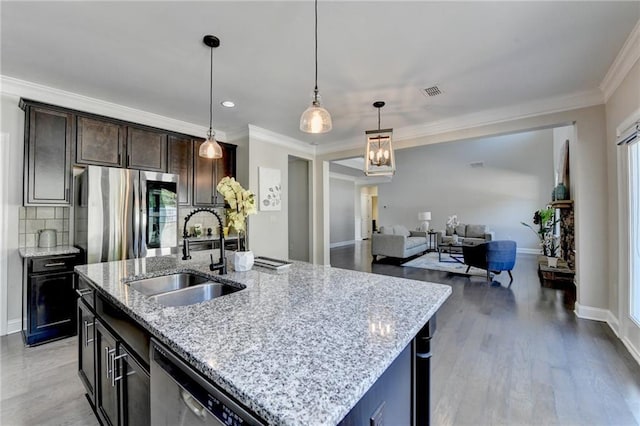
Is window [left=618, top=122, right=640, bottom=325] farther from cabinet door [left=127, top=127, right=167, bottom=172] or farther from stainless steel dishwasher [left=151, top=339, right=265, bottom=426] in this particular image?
cabinet door [left=127, top=127, right=167, bottom=172]

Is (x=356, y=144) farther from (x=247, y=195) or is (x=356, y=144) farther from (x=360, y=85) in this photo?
(x=247, y=195)

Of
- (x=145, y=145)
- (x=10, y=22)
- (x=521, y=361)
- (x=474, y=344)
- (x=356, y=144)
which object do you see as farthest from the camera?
(x=356, y=144)

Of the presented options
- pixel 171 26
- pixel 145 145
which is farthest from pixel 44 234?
pixel 171 26

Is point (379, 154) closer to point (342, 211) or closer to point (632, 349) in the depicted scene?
point (632, 349)

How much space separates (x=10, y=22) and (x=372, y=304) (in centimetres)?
330

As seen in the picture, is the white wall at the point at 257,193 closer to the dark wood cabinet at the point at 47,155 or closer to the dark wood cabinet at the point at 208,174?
the dark wood cabinet at the point at 208,174

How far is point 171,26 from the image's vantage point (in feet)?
7.10

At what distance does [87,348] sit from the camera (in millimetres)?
1812

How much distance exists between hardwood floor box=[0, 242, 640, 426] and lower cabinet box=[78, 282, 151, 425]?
15.4 inches

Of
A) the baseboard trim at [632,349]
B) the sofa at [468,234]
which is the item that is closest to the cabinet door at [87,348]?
the baseboard trim at [632,349]

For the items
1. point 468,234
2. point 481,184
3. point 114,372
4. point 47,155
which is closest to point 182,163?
point 47,155

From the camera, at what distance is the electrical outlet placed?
798mm

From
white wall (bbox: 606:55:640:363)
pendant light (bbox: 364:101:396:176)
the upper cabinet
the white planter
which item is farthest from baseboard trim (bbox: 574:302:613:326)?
the upper cabinet

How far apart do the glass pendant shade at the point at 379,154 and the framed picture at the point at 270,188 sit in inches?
82.8
